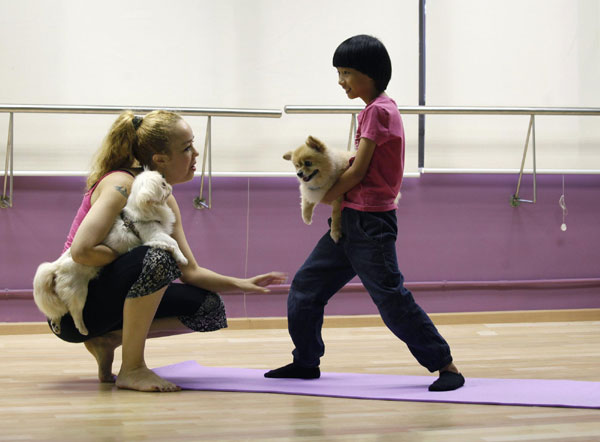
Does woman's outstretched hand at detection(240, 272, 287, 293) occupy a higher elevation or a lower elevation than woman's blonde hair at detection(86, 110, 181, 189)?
lower

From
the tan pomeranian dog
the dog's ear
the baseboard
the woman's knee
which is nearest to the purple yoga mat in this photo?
the woman's knee

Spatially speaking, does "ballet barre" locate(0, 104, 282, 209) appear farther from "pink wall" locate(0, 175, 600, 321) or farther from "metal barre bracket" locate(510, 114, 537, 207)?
"metal barre bracket" locate(510, 114, 537, 207)

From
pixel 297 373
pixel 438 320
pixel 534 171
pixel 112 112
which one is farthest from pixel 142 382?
pixel 534 171

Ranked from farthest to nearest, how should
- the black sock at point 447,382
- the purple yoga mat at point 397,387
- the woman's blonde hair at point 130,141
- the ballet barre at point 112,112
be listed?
the ballet barre at point 112,112
the woman's blonde hair at point 130,141
the black sock at point 447,382
the purple yoga mat at point 397,387

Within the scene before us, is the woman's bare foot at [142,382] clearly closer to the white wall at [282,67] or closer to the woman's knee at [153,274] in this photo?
the woman's knee at [153,274]

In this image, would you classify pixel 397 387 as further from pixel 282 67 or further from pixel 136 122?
pixel 282 67

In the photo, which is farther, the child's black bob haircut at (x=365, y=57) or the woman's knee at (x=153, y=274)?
the child's black bob haircut at (x=365, y=57)

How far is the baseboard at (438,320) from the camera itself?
125 inches

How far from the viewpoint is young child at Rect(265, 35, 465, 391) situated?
1913 millimetres

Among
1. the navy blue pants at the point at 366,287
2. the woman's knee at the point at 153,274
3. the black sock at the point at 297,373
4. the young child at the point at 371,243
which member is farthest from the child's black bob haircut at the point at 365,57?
the black sock at the point at 297,373

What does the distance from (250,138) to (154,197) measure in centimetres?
155

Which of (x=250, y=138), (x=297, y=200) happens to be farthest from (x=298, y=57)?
(x=297, y=200)

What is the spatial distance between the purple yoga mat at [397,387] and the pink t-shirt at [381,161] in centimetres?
46

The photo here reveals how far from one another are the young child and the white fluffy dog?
1.23 ft
